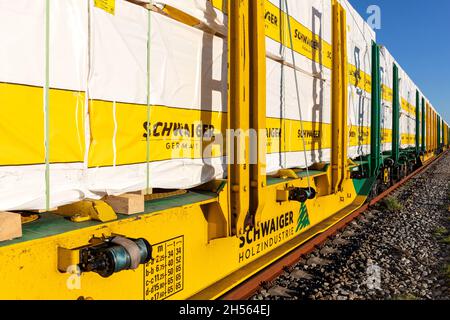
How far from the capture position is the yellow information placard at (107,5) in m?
2.18

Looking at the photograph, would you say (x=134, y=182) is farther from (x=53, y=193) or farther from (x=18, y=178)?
(x=18, y=178)

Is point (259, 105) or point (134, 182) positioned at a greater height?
point (259, 105)

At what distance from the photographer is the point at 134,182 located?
2492mm

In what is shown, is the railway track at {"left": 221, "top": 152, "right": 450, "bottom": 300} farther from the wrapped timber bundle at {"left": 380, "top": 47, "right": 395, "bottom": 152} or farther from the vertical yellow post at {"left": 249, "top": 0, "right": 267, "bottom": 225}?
the wrapped timber bundle at {"left": 380, "top": 47, "right": 395, "bottom": 152}

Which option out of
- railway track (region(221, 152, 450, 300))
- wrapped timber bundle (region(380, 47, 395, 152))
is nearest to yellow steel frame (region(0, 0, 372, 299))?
railway track (region(221, 152, 450, 300))

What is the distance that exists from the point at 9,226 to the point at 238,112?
195 cm

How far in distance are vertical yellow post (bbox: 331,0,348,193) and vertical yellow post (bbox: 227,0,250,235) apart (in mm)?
2588

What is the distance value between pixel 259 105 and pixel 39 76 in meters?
1.97

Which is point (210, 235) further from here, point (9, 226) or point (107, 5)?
point (107, 5)

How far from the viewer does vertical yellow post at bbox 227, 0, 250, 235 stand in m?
3.18

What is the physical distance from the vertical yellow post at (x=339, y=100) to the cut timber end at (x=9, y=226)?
4502 mm

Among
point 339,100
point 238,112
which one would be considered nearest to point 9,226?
point 238,112
